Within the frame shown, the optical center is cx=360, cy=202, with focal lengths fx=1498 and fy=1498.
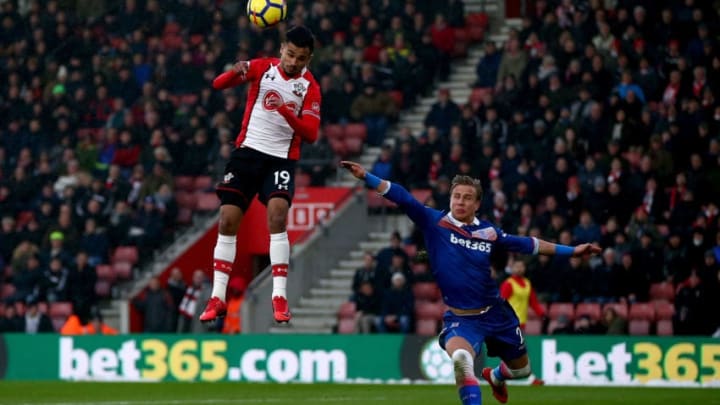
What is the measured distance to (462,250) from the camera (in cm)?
1223

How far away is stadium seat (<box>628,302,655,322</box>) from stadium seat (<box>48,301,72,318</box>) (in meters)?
9.33

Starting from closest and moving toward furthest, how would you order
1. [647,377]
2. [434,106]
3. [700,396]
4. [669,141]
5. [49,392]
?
[700,396] → [49,392] → [647,377] → [669,141] → [434,106]

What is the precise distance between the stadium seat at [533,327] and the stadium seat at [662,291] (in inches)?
67.1

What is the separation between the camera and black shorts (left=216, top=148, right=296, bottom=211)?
1241cm

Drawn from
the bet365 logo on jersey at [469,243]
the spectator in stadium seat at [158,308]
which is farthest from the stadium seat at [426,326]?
the bet365 logo on jersey at [469,243]

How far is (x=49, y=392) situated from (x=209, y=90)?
9943mm

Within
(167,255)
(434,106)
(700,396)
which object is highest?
(434,106)

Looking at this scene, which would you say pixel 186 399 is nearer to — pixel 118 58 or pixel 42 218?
pixel 42 218

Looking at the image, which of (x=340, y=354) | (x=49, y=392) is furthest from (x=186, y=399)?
(x=340, y=354)

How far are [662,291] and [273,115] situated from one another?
10188 millimetres

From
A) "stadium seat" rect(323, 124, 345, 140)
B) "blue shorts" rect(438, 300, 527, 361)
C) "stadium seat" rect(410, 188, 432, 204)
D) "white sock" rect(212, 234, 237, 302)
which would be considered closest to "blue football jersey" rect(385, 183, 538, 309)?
"blue shorts" rect(438, 300, 527, 361)

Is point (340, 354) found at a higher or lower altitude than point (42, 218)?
lower

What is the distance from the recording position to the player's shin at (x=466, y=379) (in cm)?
1171

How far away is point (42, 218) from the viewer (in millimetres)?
26375
